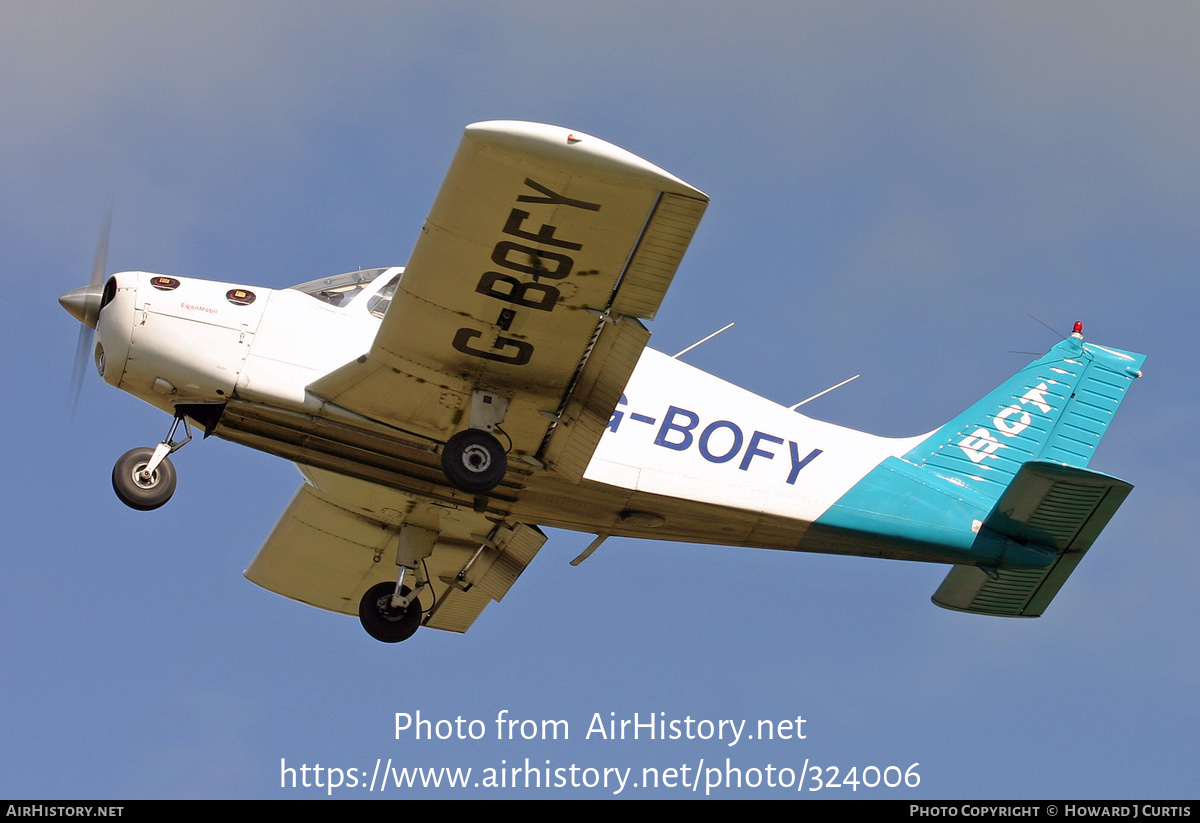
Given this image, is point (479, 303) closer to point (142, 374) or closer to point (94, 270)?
point (142, 374)

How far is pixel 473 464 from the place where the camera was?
10.9 m

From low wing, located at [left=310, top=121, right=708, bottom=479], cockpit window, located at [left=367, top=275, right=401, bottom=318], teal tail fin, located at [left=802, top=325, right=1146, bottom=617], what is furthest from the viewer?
teal tail fin, located at [left=802, top=325, right=1146, bottom=617]

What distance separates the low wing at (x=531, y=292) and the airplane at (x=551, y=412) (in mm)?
17

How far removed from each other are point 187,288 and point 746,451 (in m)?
4.88

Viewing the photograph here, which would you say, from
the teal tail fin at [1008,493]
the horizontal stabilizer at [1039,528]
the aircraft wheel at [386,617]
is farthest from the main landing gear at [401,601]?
the horizontal stabilizer at [1039,528]

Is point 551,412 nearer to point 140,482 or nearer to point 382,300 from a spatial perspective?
point 382,300

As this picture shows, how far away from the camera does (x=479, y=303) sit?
10227 millimetres

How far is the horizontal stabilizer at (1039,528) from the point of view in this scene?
39.1ft

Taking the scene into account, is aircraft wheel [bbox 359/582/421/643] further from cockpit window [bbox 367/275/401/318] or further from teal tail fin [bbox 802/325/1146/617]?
teal tail fin [bbox 802/325/1146/617]

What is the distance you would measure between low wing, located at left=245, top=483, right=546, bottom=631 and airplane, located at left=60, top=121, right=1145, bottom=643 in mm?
56

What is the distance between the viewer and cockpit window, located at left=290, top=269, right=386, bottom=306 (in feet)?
37.3

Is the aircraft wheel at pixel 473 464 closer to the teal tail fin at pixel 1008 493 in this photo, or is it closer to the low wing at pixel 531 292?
the low wing at pixel 531 292

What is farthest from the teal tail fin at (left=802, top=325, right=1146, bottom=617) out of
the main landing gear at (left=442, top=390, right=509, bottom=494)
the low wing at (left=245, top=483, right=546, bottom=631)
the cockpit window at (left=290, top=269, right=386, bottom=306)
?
the cockpit window at (left=290, top=269, right=386, bottom=306)

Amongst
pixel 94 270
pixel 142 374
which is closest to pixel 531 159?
pixel 142 374
